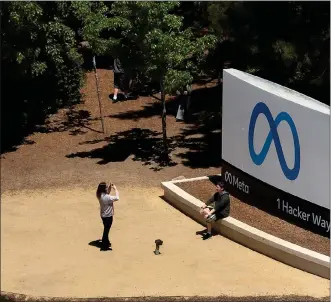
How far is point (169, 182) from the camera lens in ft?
57.9

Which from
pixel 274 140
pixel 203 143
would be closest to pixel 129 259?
pixel 274 140

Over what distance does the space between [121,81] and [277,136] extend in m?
12.2

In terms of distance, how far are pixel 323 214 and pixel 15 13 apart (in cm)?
999

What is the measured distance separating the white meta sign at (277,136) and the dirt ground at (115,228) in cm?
165

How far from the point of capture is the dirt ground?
42.7ft

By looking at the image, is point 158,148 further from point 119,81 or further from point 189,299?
point 189,299

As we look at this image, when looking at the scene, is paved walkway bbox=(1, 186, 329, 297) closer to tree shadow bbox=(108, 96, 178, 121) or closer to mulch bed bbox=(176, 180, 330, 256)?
mulch bed bbox=(176, 180, 330, 256)

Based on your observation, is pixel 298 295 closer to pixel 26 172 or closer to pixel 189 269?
pixel 189 269

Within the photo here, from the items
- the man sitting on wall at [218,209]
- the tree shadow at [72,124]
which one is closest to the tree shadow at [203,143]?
the tree shadow at [72,124]

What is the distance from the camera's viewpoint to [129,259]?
46.6 ft

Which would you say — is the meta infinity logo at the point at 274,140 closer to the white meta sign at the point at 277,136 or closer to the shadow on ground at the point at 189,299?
the white meta sign at the point at 277,136

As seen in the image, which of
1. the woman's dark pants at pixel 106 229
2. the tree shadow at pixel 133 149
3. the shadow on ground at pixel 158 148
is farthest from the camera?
the tree shadow at pixel 133 149

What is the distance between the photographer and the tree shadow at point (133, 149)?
2045cm

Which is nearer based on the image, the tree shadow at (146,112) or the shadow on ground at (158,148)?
the shadow on ground at (158,148)
